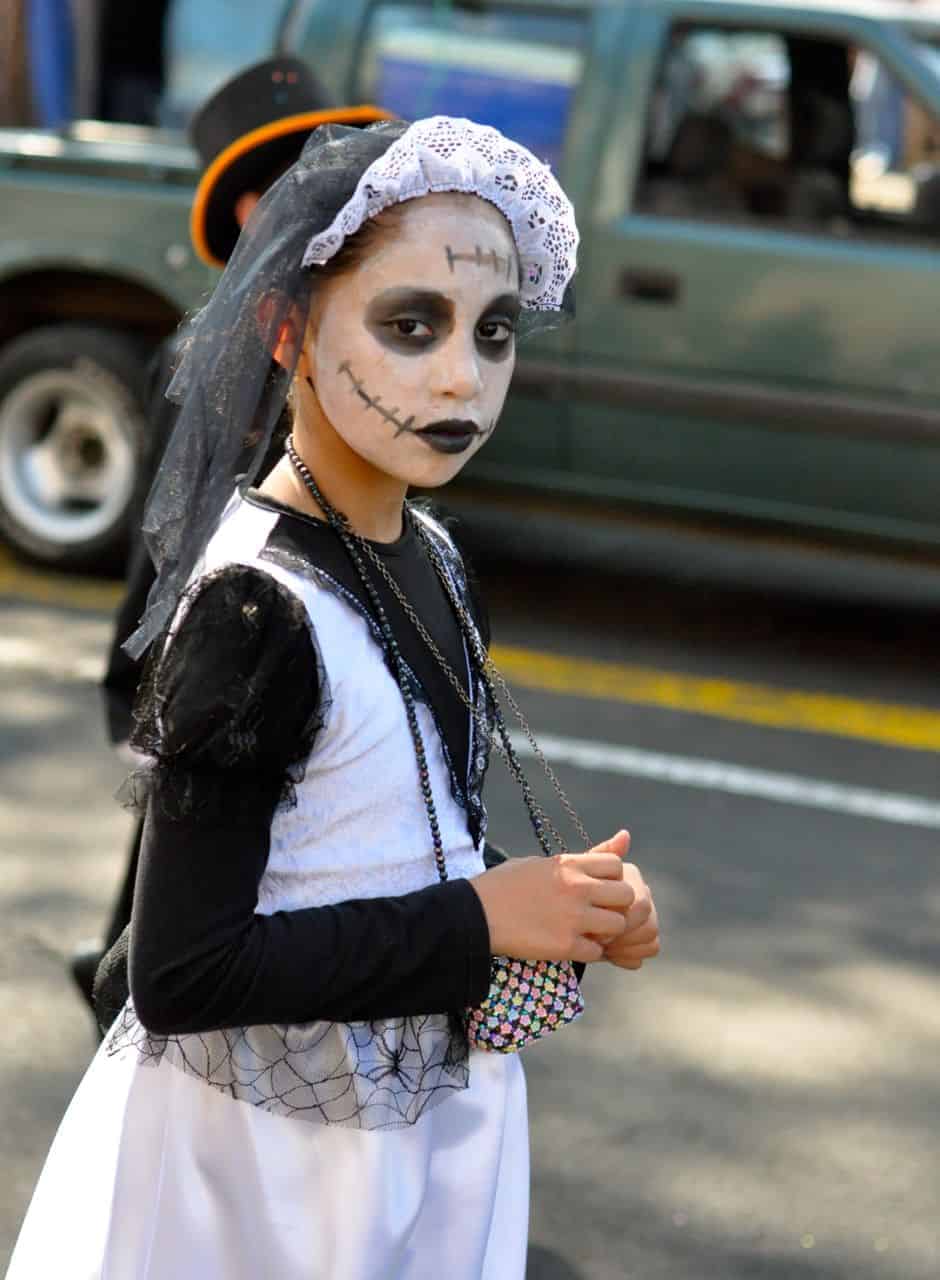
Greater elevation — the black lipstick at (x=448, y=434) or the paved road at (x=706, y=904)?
the black lipstick at (x=448, y=434)

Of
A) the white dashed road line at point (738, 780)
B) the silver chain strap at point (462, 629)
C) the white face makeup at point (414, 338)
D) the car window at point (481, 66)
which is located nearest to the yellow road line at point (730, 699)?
the white dashed road line at point (738, 780)

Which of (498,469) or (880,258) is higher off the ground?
(880,258)

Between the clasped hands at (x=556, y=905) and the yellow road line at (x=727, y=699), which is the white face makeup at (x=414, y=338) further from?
the yellow road line at (x=727, y=699)

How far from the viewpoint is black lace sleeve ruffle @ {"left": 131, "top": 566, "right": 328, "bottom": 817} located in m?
1.74

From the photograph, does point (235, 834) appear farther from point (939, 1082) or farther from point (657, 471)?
point (657, 471)

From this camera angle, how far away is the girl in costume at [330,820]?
69.7 inches

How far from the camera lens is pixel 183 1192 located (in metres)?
1.92

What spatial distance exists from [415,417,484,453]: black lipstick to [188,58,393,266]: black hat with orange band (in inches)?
50.5

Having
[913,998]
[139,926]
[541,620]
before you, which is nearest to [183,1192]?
[139,926]

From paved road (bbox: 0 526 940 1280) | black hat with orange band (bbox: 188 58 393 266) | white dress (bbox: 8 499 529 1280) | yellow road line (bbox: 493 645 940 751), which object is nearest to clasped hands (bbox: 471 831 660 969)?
white dress (bbox: 8 499 529 1280)

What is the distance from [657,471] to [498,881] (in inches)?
192

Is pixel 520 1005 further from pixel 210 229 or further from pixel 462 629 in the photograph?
pixel 210 229

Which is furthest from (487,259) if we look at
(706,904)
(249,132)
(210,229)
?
(706,904)
